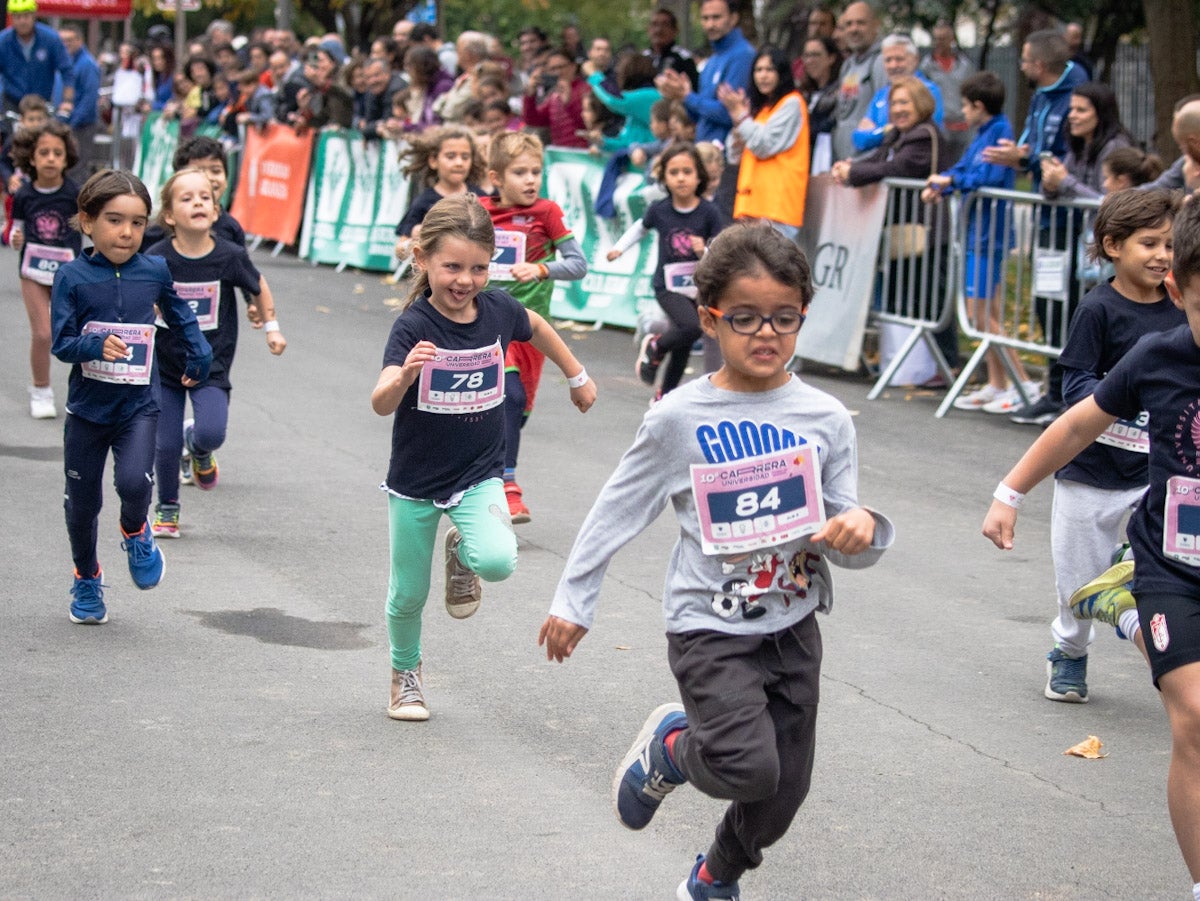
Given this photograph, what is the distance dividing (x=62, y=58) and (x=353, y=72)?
3162 mm

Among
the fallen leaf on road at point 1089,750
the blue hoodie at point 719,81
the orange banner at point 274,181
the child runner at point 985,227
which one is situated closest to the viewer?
the fallen leaf on road at point 1089,750

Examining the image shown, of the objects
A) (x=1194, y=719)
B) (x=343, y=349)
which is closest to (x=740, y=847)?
(x=1194, y=719)

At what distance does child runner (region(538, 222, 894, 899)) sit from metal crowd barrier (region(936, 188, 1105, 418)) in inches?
264

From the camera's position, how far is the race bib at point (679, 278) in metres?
11.3

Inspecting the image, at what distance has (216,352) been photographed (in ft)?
28.3

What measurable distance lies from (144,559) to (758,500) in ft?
11.6

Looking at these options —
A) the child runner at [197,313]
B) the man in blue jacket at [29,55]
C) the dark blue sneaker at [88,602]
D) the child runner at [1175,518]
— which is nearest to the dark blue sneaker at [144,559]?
the dark blue sneaker at [88,602]

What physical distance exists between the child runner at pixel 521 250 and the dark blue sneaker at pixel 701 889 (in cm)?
440

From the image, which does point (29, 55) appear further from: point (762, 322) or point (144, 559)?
point (762, 322)

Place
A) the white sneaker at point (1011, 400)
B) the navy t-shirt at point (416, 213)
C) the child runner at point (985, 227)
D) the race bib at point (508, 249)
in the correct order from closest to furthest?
the race bib at point (508, 249) → the navy t-shirt at point (416, 213) → the child runner at point (985, 227) → the white sneaker at point (1011, 400)

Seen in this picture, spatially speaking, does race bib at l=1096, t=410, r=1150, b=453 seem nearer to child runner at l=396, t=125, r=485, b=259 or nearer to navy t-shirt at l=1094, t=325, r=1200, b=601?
navy t-shirt at l=1094, t=325, r=1200, b=601

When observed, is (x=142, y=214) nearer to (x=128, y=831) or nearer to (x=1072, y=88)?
(x=128, y=831)

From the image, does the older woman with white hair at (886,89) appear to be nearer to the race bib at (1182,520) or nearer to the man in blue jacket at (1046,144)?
the man in blue jacket at (1046,144)

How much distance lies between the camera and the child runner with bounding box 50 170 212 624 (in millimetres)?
6676
